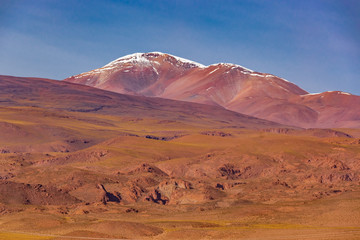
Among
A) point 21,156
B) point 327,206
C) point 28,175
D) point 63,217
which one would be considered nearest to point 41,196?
point 63,217

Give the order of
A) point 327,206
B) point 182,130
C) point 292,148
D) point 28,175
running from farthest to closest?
1. point 182,130
2. point 292,148
3. point 28,175
4. point 327,206

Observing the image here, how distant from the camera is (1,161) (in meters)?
100

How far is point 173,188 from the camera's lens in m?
76.1

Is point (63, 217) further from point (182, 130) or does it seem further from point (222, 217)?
point (182, 130)

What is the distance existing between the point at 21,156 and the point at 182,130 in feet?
235

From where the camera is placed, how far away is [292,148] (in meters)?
109

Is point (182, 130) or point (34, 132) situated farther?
point (182, 130)

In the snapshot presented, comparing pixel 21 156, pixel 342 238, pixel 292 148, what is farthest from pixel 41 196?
pixel 292 148

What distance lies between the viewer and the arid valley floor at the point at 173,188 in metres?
51.9

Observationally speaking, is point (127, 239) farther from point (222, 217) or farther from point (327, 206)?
point (327, 206)

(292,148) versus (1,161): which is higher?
(292,148)

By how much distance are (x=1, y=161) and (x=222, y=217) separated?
164 feet

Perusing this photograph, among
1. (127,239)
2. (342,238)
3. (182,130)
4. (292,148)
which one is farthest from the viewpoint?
(182,130)

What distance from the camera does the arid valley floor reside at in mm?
51938
